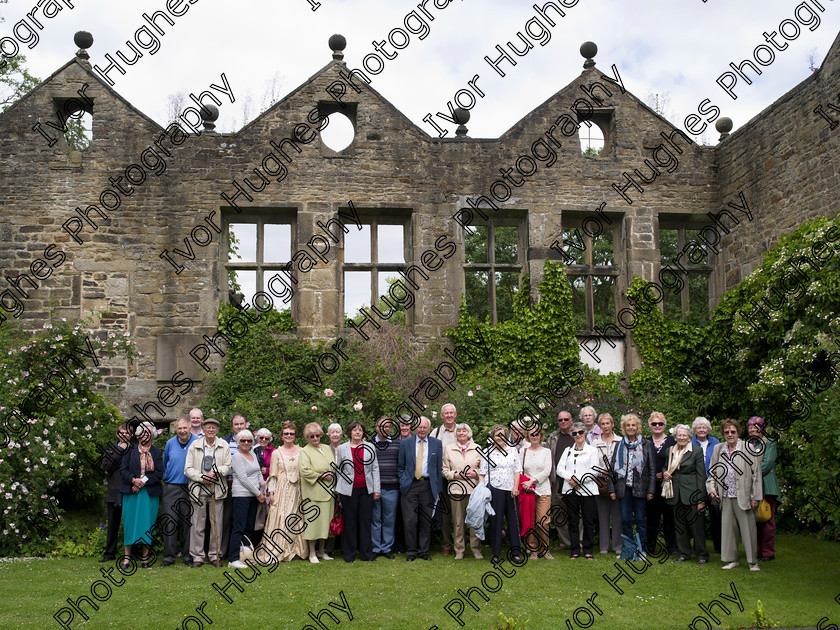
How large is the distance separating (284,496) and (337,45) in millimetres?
8536

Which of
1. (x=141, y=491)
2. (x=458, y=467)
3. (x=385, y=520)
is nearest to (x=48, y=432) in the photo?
(x=141, y=491)

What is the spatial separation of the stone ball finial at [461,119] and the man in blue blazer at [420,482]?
683 centimetres

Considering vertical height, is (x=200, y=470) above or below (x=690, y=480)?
above

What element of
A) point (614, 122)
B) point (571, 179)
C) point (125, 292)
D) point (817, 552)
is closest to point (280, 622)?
point (817, 552)

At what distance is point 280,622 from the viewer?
20.3ft

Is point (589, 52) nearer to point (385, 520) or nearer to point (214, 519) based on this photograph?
point (385, 520)

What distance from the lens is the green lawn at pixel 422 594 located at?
624 centimetres

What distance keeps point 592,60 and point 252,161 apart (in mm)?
6300

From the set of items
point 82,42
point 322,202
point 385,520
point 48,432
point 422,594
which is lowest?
point 422,594

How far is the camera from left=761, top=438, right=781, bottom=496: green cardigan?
8188 mm

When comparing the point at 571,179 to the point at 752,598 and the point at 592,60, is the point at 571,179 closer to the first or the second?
the point at 592,60

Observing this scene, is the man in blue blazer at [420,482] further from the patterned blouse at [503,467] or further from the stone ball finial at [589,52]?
the stone ball finial at [589,52]

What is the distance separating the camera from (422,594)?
23.0 ft

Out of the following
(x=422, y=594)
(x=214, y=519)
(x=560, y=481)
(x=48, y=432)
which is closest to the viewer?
(x=422, y=594)
